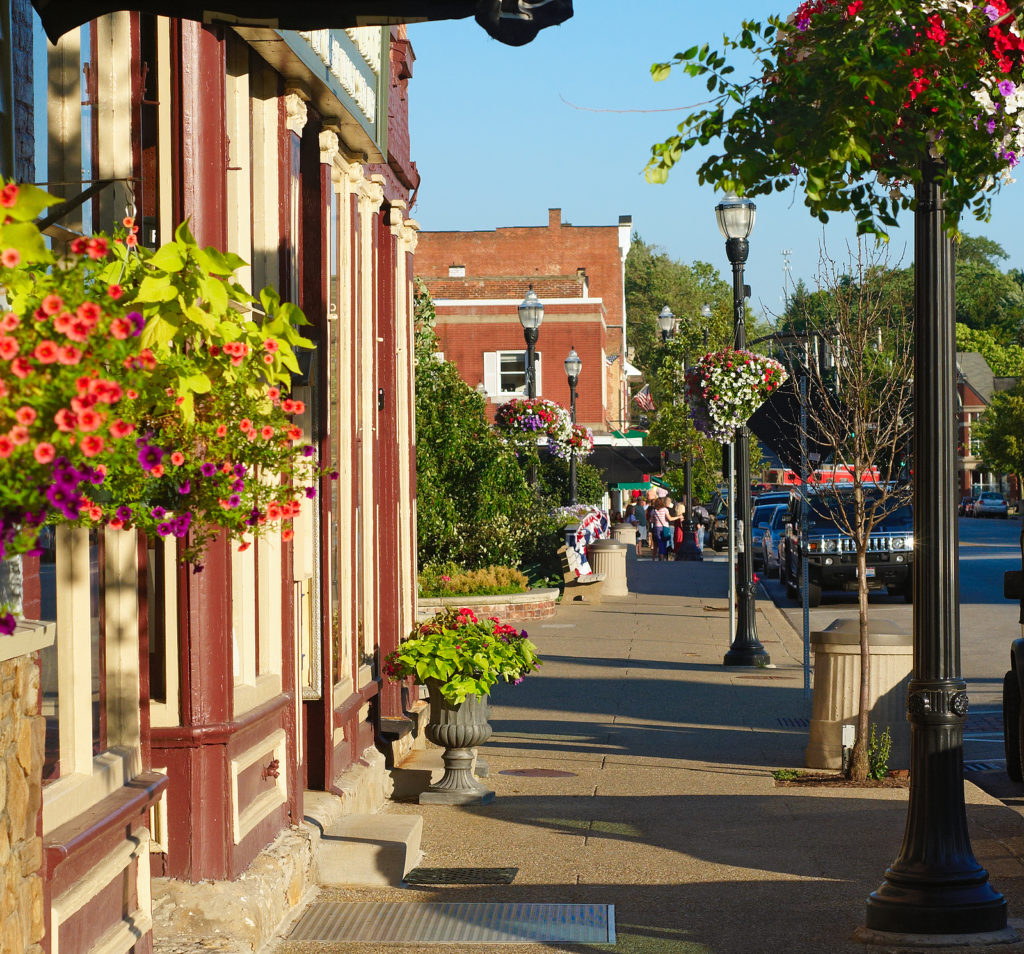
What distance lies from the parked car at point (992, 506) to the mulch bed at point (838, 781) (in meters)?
87.2

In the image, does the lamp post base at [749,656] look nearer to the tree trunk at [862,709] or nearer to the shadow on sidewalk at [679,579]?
the tree trunk at [862,709]

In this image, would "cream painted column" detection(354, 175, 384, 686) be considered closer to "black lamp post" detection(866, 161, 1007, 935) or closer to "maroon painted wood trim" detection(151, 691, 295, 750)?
"maroon painted wood trim" detection(151, 691, 295, 750)

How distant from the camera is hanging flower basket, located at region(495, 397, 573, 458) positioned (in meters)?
28.2

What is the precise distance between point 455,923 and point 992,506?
92933mm

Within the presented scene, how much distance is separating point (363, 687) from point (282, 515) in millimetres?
6262

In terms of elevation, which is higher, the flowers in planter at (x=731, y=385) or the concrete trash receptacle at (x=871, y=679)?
the flowers in planter at (x=731, y=385)

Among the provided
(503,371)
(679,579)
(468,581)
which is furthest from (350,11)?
(503,371)

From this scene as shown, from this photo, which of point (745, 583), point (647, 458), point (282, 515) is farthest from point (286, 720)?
point (647, 458)

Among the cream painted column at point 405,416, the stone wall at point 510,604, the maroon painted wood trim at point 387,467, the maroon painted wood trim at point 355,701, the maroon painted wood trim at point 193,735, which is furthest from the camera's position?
the stone wall at point 510,604

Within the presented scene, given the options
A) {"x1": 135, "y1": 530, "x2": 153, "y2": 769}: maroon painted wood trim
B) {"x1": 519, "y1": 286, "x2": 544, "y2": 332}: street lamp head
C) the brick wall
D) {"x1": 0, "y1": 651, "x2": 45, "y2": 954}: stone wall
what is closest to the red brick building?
the brick wall

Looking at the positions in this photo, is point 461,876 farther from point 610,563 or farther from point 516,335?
point 516,335

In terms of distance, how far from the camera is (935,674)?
637 centimetres

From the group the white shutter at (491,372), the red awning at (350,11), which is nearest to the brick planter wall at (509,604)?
the red awning at (350,11)

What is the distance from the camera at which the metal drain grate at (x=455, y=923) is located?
21.4 feet
